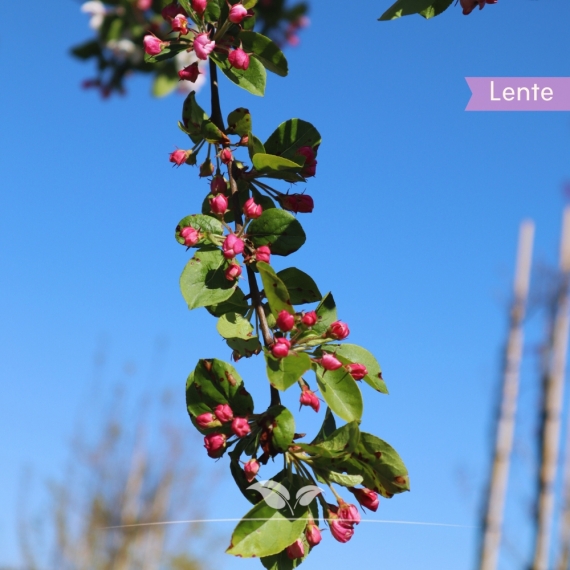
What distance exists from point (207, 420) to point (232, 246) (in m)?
0.16

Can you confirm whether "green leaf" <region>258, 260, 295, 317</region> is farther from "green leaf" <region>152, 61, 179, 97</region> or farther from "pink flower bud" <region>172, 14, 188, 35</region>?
"green leaf" <region>152, 61, 179, 97</region>

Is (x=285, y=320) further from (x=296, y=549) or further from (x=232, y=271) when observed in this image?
(x=296, y=549)

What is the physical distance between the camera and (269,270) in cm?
59

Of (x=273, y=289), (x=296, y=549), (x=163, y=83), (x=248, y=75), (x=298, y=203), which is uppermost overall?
(x=163, y=83)

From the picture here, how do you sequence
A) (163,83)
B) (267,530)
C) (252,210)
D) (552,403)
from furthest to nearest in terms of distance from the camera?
(552,403) → (163,83) → (252,210) → (267,530)

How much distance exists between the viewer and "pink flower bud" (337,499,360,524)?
0.61 m

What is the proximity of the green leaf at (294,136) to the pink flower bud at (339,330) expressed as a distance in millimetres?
171

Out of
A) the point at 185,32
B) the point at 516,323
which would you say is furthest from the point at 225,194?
the point at 516,323

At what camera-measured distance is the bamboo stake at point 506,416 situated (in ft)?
18.1

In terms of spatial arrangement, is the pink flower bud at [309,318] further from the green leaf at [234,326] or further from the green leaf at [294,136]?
the green leaf at [294,136]

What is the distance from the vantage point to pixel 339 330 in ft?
2.09

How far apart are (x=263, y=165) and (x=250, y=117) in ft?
0.20

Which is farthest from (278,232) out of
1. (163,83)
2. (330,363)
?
(163,83)

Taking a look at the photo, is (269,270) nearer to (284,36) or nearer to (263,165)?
(263,165)
